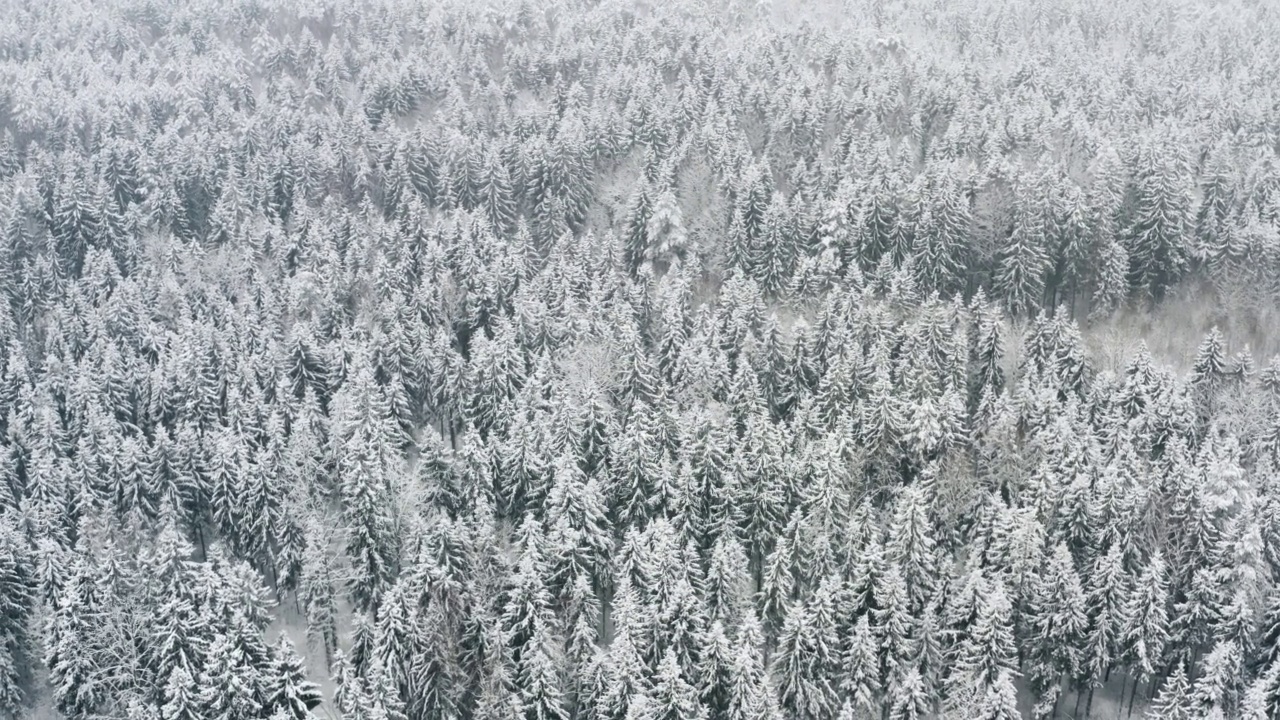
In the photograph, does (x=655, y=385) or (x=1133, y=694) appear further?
(x=655, y=385)

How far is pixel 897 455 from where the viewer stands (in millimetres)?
63250

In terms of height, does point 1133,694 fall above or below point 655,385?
below

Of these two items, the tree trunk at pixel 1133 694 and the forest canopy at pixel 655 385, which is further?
the tree trunk at pixel 1133 694

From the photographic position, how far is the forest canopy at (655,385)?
174 ft

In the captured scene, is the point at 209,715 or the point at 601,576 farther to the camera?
Result: the point at 601,576

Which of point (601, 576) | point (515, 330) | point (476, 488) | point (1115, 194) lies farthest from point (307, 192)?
point (1115, 194)

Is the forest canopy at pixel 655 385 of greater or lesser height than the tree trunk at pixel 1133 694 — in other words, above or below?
above

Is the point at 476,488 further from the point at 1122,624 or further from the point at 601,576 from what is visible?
the point at 1122,624

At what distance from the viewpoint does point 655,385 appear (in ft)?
240

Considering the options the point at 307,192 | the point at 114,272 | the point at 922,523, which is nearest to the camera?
the point at 922,523

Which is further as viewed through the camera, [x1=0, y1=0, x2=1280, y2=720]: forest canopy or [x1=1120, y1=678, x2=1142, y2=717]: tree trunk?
[x1=1120, y1=678, x2=1142, y2=717]: tree trunk

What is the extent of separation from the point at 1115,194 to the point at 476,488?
54951 millimetres

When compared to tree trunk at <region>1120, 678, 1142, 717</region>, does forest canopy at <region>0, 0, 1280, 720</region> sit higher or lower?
higher

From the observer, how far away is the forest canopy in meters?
52.9
